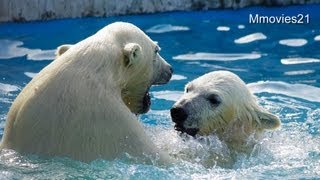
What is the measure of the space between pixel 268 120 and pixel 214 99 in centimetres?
47

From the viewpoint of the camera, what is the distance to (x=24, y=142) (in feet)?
15.1

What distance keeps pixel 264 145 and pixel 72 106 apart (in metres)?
2.07

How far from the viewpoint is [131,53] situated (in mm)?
5074

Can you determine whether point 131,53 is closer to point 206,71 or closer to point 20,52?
point 206,71

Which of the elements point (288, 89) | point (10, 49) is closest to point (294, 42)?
point (288, 89)

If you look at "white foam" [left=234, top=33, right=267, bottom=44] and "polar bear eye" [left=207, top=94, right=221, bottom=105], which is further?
"white foam" [left=234, top=33, right=267, bottom=44]

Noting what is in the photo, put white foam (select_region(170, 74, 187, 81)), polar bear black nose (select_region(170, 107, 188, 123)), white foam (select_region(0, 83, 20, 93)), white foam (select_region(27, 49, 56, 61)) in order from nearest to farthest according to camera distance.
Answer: polar bear black nose (select_region(170, 107, 188, 123)) < white foam (select_region(0, 83, 20, 93)) < white foam (select_region(170, 74, 187, 81)) < white foam (select_region(27, 49, 56, 61))

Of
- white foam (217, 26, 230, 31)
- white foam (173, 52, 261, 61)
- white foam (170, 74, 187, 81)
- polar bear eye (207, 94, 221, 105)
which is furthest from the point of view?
white foam (217, 26, 230, 31)

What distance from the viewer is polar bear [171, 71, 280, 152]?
19.2ft

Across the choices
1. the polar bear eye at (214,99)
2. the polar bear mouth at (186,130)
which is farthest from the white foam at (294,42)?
the polar bear mouth at (186,130)

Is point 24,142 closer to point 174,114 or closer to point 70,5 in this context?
point 174,114

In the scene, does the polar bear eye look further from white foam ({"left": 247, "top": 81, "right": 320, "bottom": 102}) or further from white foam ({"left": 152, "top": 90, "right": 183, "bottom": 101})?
white foam ({"left": 247, "top": 81, "right": 320, "bottom": 102})

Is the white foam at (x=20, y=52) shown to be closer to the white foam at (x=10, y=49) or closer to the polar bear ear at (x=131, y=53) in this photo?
the white foam at (x=10, y=49)

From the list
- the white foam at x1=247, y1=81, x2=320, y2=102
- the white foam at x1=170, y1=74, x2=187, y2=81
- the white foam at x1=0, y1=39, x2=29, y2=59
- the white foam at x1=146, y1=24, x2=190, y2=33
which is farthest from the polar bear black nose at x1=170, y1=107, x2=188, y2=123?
the white foam at x1=146, y1=24, x2=190, y2=33
